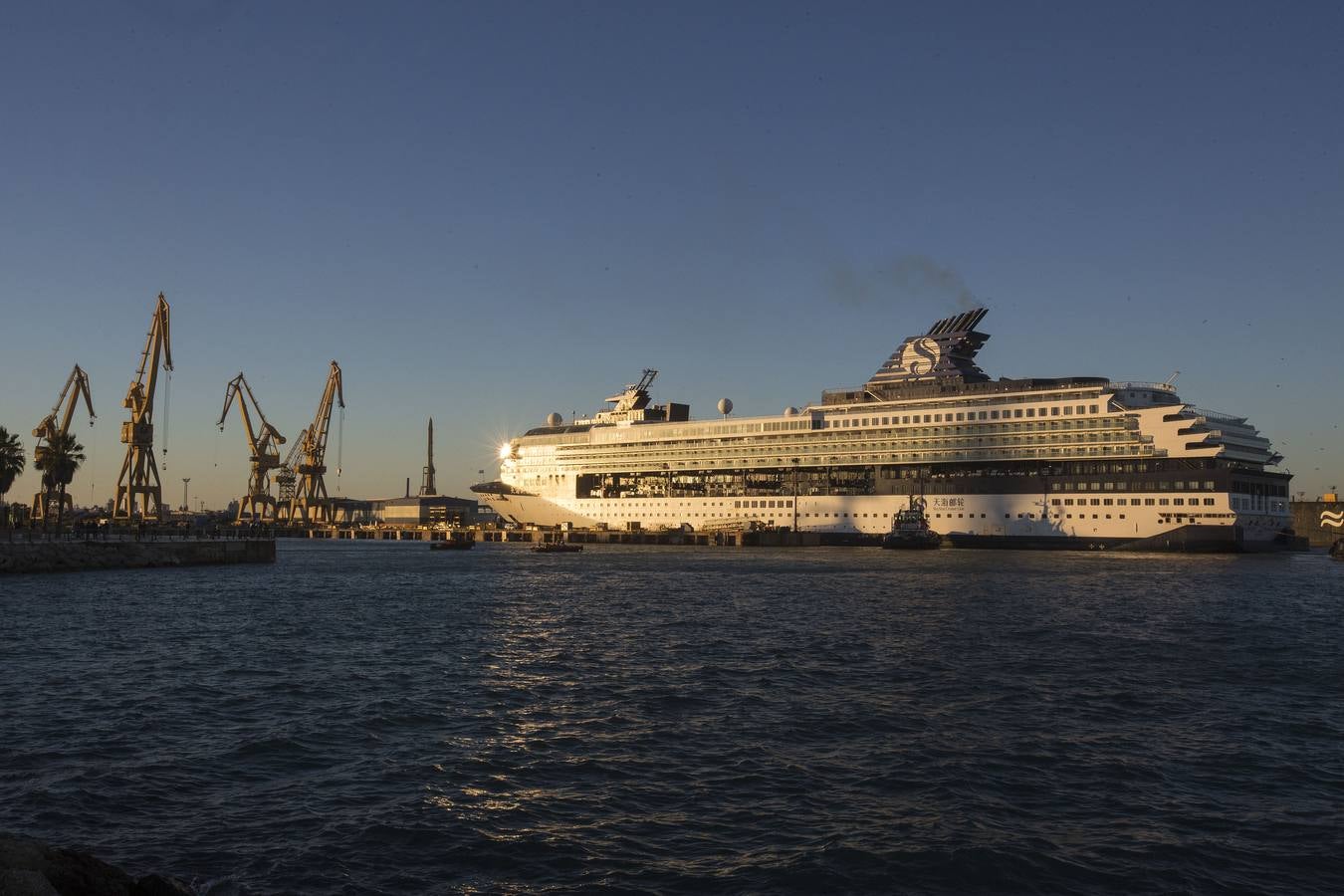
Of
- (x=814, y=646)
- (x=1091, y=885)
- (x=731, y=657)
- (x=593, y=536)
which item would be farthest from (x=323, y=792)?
(x=593, y=536)

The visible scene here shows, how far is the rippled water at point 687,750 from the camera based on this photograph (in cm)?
1338

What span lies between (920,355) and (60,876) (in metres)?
122

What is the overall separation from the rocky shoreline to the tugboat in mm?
96241

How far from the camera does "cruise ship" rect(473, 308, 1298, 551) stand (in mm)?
94438

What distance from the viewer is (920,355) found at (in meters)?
124

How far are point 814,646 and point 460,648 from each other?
1237 centimetres

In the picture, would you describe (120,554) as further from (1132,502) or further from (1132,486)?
(1132,486)

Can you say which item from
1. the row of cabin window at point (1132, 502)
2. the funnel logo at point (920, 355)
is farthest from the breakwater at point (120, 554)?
the funnel logo at point (920, 355)

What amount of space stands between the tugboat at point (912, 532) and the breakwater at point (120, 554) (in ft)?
208

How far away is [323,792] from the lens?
1628cm

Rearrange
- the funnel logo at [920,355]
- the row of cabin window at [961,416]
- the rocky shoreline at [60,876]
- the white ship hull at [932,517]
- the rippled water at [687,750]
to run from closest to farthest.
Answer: the rocky shoreline at [60,876]
the rippled water at [687,750]
the white ship hull at [932,517]
the row of cabin window at [961,416]
the funnel logo at [920,355]

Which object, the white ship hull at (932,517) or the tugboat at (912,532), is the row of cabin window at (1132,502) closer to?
the white ship hull at (932,517)

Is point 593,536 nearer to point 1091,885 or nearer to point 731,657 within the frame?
point 731,657

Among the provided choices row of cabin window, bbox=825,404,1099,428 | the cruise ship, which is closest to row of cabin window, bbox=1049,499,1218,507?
the cruise ship
